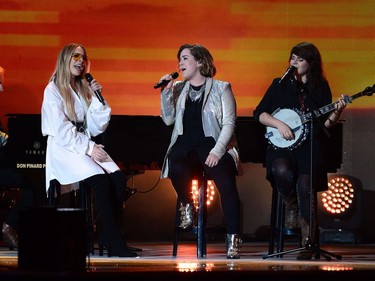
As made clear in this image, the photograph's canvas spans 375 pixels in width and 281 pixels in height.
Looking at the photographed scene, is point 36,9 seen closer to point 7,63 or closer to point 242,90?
point 7,63

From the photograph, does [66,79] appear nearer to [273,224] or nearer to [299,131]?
[299,131]

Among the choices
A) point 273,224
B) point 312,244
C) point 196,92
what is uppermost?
point 196,92

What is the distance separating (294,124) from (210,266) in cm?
137

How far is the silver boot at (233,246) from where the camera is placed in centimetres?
607

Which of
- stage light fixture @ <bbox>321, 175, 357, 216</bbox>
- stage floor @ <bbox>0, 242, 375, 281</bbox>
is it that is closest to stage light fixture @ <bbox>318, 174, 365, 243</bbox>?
stage light fixture @ <bbox>321, 175, 357, 216</bbox>

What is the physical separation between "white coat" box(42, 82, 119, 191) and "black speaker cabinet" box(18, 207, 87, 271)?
1.48 m

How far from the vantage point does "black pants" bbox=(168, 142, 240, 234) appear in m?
6.14

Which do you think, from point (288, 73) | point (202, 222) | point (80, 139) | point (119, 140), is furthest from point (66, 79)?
point (288, 73)

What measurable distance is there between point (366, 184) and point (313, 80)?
2527 mm

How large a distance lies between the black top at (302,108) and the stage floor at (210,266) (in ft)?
1.92

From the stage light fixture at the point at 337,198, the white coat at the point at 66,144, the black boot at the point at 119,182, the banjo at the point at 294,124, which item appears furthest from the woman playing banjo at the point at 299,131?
the stage light fixture at the point at 337,198

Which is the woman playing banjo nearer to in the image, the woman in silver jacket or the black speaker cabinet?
the woman in silver jacket

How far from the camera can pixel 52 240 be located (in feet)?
15.0

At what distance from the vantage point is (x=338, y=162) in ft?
21.2
